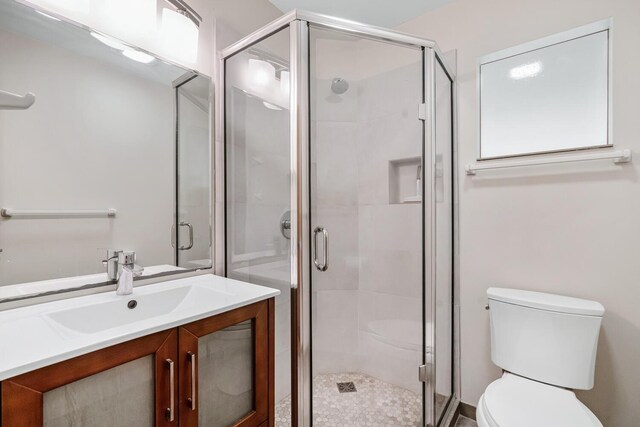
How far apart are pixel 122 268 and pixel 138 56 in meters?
0.87

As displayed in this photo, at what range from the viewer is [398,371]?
1.65 metres

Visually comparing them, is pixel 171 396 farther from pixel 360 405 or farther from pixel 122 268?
pixel 360 405

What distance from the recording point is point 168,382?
90 cm

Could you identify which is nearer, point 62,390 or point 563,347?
point 62,390

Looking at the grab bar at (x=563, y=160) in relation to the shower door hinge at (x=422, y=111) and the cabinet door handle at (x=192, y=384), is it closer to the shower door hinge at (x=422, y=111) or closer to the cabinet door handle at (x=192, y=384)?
the shower door hinge at (x=422, y=111)

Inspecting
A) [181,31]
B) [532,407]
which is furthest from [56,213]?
[532,407]

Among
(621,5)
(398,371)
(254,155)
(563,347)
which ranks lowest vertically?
(398,371)

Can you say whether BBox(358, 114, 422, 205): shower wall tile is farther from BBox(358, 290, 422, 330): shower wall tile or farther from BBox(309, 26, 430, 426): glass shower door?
BBox(358, 290, 422, 330): shower wall tile

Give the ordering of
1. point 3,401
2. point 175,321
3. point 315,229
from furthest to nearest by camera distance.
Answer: point 315,229, point 175,321, point 3,401

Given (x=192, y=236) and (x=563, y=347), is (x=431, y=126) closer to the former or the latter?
(x=563, y=347)

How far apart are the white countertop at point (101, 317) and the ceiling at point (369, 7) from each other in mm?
1745

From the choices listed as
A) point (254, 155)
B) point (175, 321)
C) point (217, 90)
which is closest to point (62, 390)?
point (175, 321)

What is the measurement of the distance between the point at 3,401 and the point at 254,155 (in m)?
1.15

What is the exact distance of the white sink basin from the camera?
0.98m
